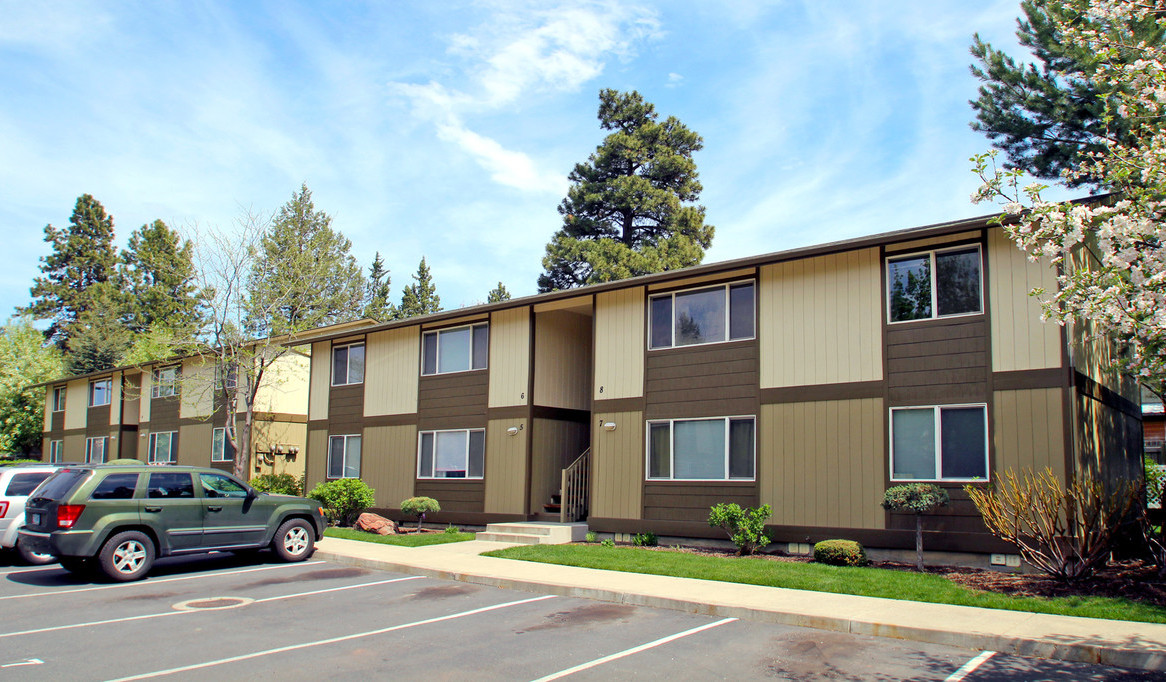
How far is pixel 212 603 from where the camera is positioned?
1104 cm

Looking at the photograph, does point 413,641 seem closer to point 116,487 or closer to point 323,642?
point 323,642

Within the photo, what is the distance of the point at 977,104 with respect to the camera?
19203mm

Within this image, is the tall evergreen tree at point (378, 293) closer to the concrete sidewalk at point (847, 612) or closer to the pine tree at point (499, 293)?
the pine tree at point (499, 293)

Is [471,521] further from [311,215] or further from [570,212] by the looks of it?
[311,215]

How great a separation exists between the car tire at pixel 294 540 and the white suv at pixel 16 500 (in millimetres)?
3386

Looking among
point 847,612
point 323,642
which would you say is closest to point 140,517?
point 323,642

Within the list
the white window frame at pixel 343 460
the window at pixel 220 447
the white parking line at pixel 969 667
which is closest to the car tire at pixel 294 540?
the white window frame at pixel 343 460

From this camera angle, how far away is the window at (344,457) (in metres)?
23.8

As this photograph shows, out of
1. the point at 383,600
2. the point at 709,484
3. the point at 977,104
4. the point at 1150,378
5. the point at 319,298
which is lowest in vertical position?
the point at 383,600

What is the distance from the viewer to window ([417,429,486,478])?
2055 cm

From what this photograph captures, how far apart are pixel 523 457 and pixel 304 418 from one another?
13.2m

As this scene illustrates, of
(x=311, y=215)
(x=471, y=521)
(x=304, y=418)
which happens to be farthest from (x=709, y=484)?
(x=311, y=215)

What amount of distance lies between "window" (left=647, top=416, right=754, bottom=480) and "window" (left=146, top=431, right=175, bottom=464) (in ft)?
72.5

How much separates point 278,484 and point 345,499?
615 centimetres
